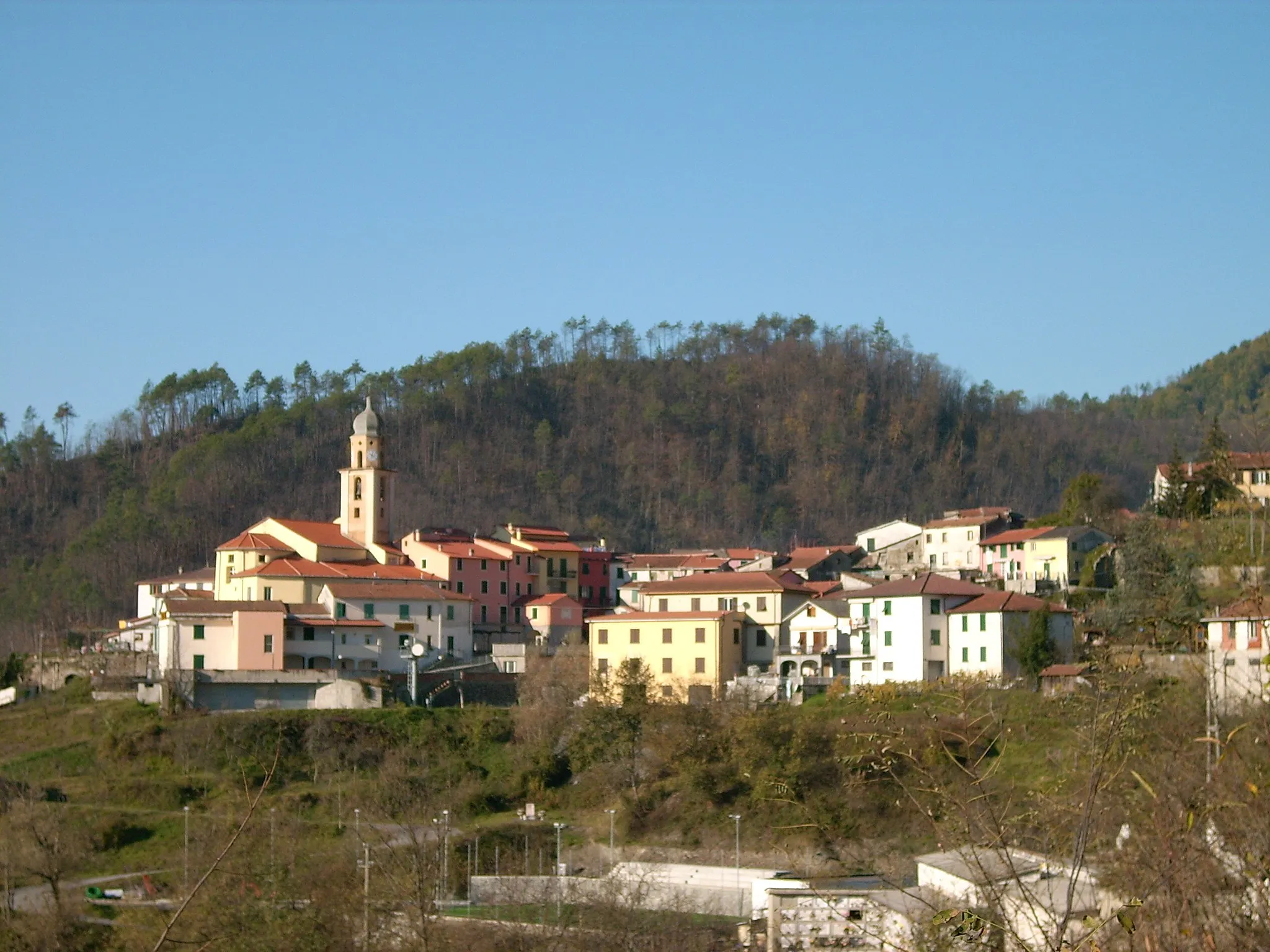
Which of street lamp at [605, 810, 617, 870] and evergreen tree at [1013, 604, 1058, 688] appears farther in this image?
evergreen tree at [1013, 604, 1058, 688]

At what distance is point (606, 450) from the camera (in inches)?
4382

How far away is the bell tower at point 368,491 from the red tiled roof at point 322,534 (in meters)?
0.55

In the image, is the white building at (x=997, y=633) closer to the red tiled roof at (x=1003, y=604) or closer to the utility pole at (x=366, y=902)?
the red tiled roof at (x=1003, y=604)

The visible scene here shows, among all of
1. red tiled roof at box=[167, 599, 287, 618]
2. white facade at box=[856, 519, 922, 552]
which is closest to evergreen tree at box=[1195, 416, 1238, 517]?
white facade at box=[856, 519, 922, 552]

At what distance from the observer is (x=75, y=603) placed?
79312 millimetres

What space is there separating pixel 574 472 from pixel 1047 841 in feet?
327

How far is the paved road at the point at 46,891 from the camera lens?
3200 cm

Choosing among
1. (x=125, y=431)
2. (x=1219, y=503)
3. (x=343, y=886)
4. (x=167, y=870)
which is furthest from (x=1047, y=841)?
(x=125, y=431)

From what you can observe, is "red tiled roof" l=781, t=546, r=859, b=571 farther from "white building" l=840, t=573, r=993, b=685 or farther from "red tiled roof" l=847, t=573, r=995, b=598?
"white building" l=840, t=573, r=993, b=685

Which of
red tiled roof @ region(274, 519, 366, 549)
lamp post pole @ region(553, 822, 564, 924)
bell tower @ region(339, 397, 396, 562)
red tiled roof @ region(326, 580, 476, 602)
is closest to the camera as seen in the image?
lamp post pole @ region(553, 822, 564, 924)

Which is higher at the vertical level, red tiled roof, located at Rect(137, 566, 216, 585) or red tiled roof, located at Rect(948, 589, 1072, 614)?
red tiled roof, located at Rect(137, 566, 216, 585)

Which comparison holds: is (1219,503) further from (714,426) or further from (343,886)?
(714,426)

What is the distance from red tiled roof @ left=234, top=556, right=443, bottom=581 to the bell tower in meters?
3.16

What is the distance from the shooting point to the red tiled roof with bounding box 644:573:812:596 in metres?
52.7
